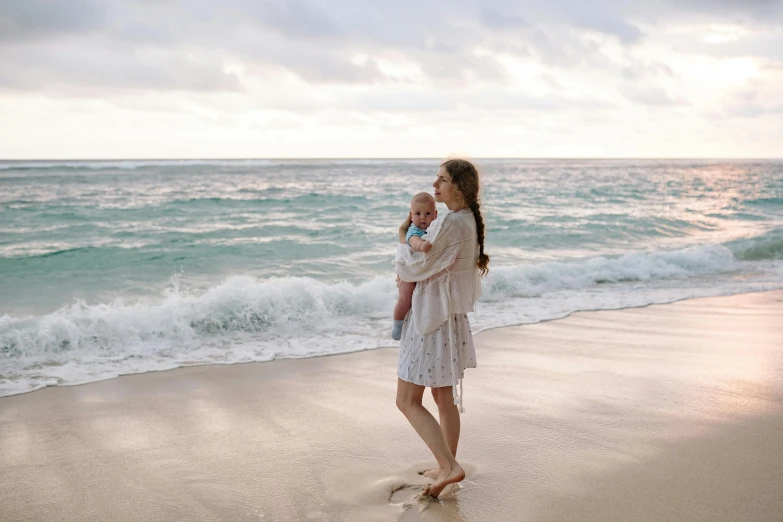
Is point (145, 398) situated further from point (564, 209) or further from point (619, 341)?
point (564, 209)

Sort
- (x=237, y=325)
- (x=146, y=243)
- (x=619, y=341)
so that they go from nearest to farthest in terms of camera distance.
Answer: (x=619, y=341) → (x=237, y=325) → (x=146, y=243)

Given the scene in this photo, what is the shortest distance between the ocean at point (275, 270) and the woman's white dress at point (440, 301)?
2.07 feet

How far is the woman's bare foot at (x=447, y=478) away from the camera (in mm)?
3471

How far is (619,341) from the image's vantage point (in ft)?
22.9

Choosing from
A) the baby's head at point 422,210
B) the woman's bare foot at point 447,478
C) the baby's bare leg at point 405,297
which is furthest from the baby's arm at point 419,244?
the woman's bare foot at point 447,478

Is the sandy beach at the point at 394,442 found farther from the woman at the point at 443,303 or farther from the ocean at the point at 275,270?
the ocean at the point at 275,270

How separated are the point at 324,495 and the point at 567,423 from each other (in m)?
1.99

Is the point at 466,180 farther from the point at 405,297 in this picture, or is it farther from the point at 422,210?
the point at 405,297

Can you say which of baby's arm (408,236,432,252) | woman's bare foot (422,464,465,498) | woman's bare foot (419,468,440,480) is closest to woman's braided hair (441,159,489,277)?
baby's arm (408,236,432,252)

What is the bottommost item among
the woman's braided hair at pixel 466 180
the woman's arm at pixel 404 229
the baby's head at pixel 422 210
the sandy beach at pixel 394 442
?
the sandy beach at pixel 394 442

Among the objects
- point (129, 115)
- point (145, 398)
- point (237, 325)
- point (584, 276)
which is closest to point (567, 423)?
point (145, 398)

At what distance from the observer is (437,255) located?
11.0 feet

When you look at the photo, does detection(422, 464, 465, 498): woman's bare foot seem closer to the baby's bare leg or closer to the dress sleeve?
the baby's bare leg

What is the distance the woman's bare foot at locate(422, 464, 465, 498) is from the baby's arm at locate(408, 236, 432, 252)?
1.27 metres
